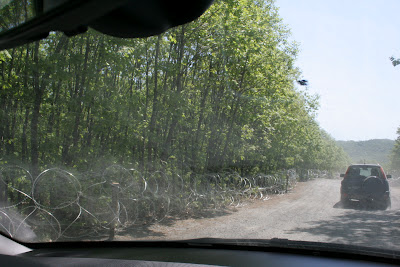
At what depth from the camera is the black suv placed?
10595 millimetres

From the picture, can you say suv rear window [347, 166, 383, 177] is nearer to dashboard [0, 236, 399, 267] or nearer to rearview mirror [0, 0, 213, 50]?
dashboard [0, 236, 399, 267]

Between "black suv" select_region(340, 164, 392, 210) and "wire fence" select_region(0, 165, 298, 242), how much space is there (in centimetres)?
521

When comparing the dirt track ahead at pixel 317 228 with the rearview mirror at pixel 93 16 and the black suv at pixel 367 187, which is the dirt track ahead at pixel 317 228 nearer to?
the black suv at pixel 367 187

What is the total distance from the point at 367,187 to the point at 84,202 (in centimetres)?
869

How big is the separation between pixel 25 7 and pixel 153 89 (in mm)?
8297

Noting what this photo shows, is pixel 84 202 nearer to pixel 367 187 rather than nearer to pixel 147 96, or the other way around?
pixel 147 96

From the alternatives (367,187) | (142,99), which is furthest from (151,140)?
(367,187)

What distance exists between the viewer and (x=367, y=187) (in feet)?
36.1

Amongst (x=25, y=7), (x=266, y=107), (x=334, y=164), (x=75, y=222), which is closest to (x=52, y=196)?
(x=75, y=222)

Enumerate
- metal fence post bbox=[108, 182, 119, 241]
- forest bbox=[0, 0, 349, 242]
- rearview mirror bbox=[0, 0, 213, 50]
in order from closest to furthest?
rearview mirror bbox=[0, 0, 213, 50], metal fence post bbox=[108, 182, 119, 241], forest bbox=[0, 0, 349, 242]

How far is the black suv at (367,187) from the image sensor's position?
1059 cm

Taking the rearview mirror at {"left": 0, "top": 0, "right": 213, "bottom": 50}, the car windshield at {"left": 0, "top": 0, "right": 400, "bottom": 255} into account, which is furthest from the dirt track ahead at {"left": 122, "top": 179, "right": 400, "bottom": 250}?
the rearview mirror at {"left": 0, "top": 0, "right": 213, "bottom": 50}

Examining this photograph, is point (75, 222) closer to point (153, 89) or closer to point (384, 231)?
point (153, 89)

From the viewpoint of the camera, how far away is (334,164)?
50.9 metres
